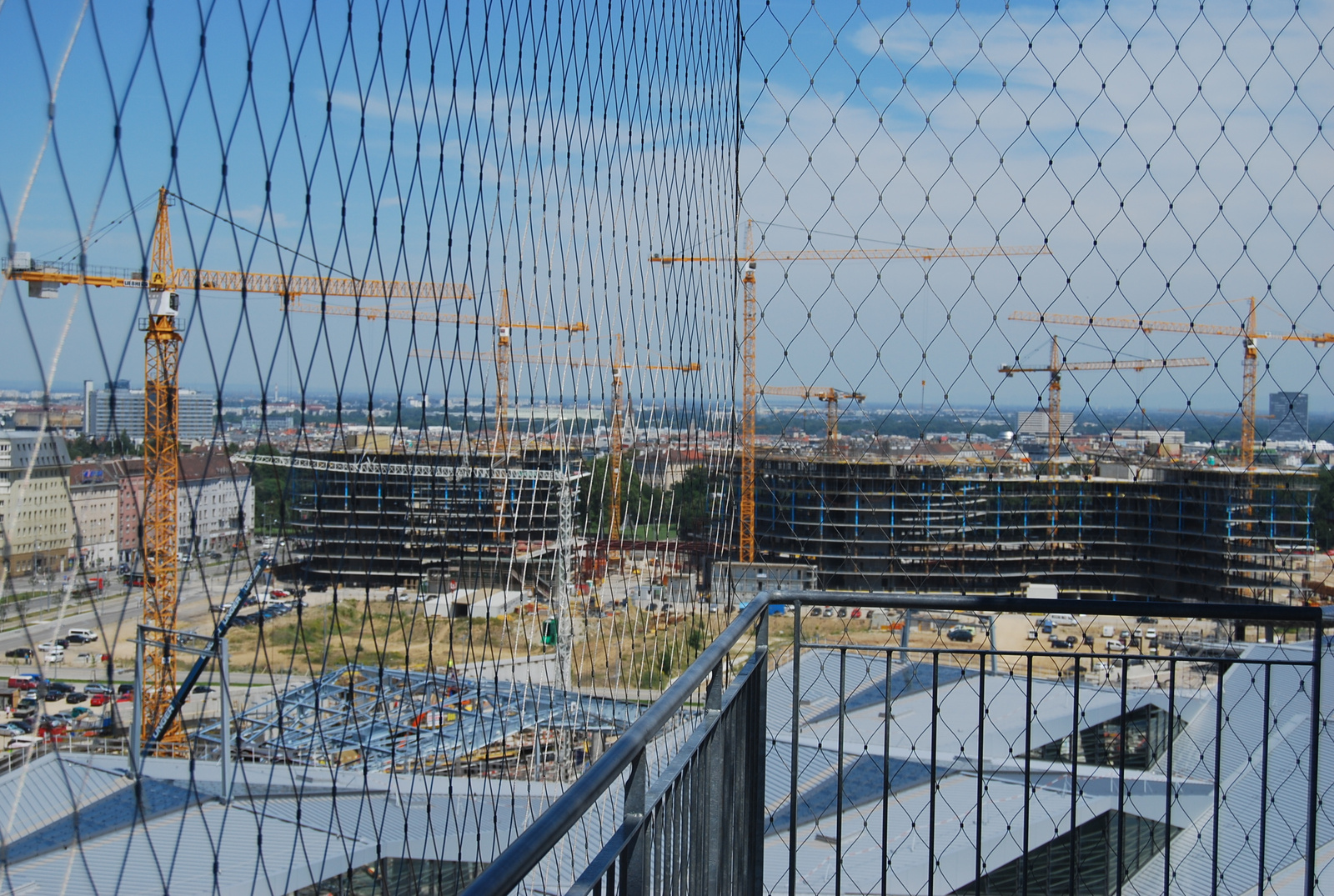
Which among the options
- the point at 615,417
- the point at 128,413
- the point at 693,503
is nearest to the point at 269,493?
the point at 128,413

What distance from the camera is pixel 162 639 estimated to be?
1109mm

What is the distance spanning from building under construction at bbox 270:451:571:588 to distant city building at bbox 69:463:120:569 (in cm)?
25

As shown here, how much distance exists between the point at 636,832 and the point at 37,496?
63cm

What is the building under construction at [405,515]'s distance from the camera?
1300mm

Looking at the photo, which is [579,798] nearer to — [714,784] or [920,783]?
[714,784]

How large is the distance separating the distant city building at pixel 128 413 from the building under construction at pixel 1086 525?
21.5ft

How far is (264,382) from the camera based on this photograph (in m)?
1.14

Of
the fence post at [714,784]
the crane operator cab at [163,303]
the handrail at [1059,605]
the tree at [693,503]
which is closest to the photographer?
the crane operator cab at [163,303]

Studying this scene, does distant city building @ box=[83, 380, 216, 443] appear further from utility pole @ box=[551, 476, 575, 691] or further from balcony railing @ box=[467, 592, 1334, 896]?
utility pole @ box=[551, 476, 575, 691]

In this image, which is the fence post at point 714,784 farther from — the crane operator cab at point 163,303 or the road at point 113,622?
the crane operator cab at point 163,303

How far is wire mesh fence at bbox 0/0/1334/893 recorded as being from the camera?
954mm

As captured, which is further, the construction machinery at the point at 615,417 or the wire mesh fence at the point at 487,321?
the construction machinery at the point at 615,417

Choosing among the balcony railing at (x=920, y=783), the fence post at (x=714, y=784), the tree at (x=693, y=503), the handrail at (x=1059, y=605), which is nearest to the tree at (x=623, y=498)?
the tree at (x=693, y=503)

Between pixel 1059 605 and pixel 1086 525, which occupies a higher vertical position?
pixel 1059 605
